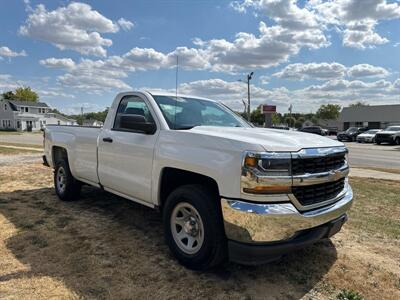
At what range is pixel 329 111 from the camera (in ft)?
363

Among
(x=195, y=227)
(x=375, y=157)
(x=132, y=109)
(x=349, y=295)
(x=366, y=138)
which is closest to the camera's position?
(x=349, y=295)

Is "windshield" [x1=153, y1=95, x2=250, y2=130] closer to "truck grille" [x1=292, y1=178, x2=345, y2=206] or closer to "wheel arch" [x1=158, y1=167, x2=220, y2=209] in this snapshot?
"wheel arch" [x1=158, y1=167, x2=220, y2=209]

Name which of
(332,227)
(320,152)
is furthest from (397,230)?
(320,152)


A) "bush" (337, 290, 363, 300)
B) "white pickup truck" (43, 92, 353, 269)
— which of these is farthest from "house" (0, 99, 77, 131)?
"bush" (337, 290, 363, 300)

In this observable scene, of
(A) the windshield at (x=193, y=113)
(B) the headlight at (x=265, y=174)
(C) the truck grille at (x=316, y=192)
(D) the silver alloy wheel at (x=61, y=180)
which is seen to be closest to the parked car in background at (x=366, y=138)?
(A) the windshield at (x=193, y=113)

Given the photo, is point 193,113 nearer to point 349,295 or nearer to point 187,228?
point 187,228

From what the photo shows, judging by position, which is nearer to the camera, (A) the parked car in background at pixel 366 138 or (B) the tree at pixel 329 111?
(A) the parked car in background at pixel 366 138

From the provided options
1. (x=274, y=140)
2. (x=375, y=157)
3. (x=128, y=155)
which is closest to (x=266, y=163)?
(x=274, y=140)

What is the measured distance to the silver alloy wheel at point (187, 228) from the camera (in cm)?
384

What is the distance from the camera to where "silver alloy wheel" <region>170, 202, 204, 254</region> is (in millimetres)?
3844

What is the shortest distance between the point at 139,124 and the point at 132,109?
84 cm

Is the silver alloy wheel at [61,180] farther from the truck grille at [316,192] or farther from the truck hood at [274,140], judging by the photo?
the truck grille at [316,192]

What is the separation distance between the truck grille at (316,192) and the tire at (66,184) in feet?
14.6

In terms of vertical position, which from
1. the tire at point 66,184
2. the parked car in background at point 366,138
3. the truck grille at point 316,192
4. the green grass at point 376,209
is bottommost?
the parked car in background at point 366,138
